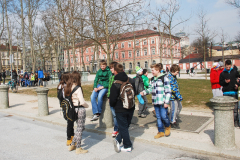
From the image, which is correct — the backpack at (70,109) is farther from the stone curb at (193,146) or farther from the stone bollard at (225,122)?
the stone bollard at (225,122)

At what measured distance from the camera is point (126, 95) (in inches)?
168

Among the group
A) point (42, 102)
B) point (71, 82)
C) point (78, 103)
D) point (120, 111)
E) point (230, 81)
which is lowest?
point (42, 102)

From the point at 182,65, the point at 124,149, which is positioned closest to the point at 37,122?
the point at 124,149

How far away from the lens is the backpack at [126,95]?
4.24 m

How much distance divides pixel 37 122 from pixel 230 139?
20.3ft

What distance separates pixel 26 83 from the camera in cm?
2177

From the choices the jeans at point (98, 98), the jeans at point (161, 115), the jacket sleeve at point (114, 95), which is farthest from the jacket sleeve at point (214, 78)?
the jacket sleeve at point (114, 95)

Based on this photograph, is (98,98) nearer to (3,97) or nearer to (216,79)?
(216,79)

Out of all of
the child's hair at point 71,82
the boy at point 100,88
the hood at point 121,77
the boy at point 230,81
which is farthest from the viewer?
the boy at point 100,88

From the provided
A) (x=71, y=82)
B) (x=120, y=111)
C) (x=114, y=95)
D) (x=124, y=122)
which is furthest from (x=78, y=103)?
(x=124, y=122)

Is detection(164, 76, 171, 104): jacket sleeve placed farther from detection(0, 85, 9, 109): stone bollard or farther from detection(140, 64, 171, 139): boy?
detection(0, 85, 9, 109): stone bollard

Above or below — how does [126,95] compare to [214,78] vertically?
below

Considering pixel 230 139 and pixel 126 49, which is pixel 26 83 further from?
pixel 126 49

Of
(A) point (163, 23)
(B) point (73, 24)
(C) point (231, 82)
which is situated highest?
(A) point (163, 23)
